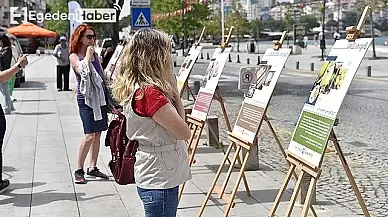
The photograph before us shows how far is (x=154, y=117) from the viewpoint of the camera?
380cm

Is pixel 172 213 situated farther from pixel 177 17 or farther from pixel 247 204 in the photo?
pixel 177 17

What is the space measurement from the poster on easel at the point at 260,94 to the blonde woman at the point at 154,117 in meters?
1.94

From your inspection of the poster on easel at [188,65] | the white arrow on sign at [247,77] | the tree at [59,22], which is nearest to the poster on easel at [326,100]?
the white arrow on sign at [247,77]

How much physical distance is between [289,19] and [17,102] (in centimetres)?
5288

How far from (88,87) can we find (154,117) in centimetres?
371

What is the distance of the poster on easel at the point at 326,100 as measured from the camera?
4.52m

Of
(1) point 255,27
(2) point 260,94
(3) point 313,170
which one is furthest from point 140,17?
(1) point 255,27

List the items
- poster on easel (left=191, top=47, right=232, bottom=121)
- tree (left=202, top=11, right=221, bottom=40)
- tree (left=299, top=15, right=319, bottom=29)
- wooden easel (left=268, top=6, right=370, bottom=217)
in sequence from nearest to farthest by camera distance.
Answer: wooden easel (left=268, top=6, right=370, bottom=217) < poster on easel (left=191, top=47, right=232, bottom=121) < tree (left=202, top=11, right=221, bottom=40) < tree (left=299, top=15, right=319, bottom=29)

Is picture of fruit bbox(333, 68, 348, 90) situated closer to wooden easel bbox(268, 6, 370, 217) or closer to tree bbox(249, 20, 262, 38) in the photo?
wooden easel bbox(268, 6, 370, 217)

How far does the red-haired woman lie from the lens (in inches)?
291

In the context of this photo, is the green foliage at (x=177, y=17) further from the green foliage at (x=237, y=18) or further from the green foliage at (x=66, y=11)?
the green foliage at (x=237, y=18)

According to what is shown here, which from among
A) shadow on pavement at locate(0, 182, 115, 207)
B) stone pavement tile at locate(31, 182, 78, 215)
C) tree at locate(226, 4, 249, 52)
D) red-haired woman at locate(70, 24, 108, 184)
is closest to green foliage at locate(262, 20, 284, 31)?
tree at locate(226, 4, 249, 52)

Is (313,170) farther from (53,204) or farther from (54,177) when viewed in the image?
(54,177)

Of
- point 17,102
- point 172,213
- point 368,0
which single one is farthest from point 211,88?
point 368,0
